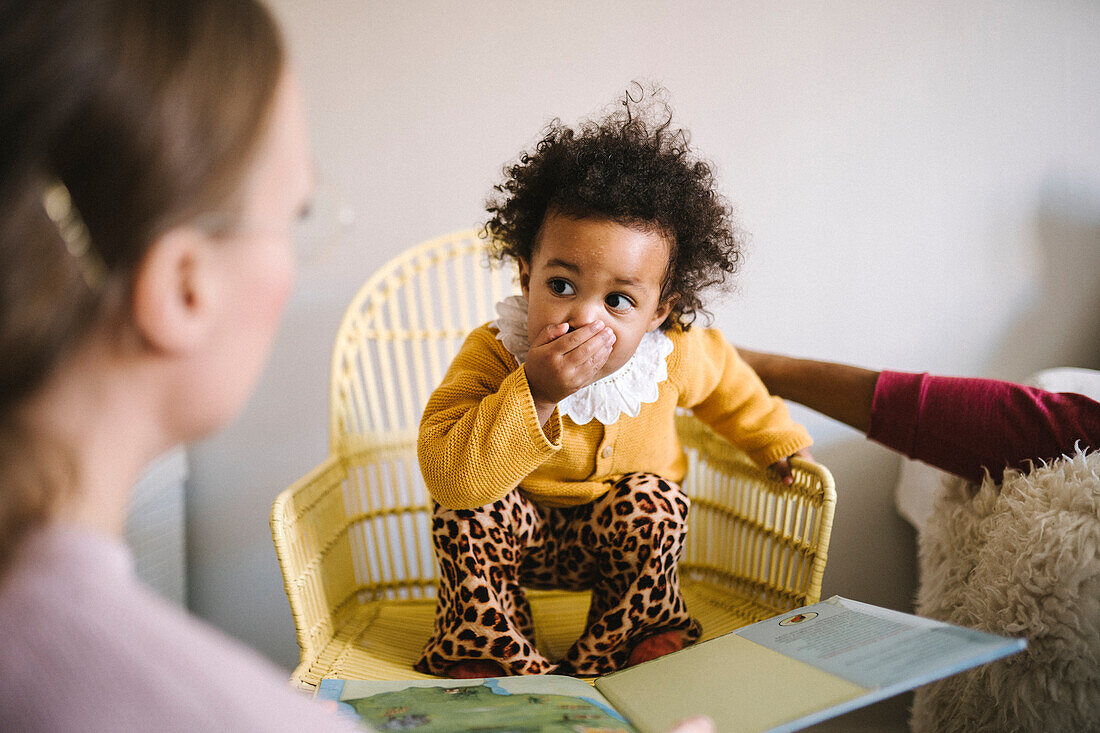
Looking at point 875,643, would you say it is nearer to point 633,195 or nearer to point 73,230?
point 633,195

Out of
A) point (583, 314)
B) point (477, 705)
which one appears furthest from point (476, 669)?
point (583, 314)

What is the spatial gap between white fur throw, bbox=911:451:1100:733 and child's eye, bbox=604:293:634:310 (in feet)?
1.50

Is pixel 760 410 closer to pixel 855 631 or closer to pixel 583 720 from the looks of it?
pixel 855 631

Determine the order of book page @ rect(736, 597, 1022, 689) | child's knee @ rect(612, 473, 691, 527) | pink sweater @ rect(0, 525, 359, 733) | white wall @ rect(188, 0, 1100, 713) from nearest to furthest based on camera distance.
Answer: pink sweater @ rect(0, 525, 359, 733)
book page @ rect(736, 597, 1022, 689)
child's knee @ rect(612, 473, 691, 527)
white wall @ rect(188, 0, 1100, 713)

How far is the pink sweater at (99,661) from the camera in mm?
365

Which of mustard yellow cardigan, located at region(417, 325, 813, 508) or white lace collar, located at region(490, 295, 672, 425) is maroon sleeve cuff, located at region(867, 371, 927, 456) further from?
white lace collar, located at region(490, 295, 672, 425)

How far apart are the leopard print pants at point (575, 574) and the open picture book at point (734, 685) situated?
109 millimetres

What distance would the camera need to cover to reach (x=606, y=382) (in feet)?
2.96

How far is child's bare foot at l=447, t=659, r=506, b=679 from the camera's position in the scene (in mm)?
782

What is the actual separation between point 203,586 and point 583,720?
999 millimetres

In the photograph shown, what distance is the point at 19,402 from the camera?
394 millimetres

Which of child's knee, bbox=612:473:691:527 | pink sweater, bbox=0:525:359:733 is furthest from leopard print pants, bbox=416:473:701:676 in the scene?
pink sweater, bbox=0:525:359:733

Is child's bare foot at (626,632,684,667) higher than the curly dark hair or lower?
lower

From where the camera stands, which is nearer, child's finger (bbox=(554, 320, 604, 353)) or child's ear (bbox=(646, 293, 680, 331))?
child's finger (bbox=(554, 320, 604, 353))
